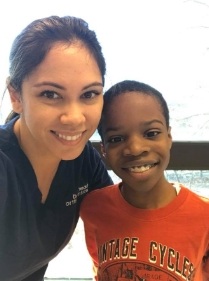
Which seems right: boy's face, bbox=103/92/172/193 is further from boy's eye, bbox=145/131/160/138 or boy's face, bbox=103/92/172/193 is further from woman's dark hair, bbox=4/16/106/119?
woman's dark hair, bbox=4/16/106/119

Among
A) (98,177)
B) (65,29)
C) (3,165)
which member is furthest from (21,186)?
(65,29)

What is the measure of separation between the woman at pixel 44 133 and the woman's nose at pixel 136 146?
0.35 ft

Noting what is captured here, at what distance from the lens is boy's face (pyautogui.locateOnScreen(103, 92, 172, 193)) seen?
3.06 feet

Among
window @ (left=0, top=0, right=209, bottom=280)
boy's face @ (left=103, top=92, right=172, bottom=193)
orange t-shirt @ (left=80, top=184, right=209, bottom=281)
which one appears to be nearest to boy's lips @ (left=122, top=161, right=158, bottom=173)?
boy's face @ (left=103, top=92, right=172, bottom=193)

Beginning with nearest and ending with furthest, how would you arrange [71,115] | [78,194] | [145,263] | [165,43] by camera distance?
[71,115] → [145,263] → [78,194] → [165,43]

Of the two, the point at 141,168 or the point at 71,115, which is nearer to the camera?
the point at 71,115

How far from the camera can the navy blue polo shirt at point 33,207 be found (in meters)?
0.92

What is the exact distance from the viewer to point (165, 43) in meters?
1.59

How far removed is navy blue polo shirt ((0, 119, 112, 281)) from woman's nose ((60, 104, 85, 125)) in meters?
0.20

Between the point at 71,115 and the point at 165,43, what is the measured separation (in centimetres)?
93

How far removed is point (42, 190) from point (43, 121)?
296 mm

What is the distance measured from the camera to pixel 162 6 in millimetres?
1575

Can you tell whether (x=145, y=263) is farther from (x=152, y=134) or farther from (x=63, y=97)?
(x=63, y=97)

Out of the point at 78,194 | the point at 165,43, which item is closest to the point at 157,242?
the point at 78,194
